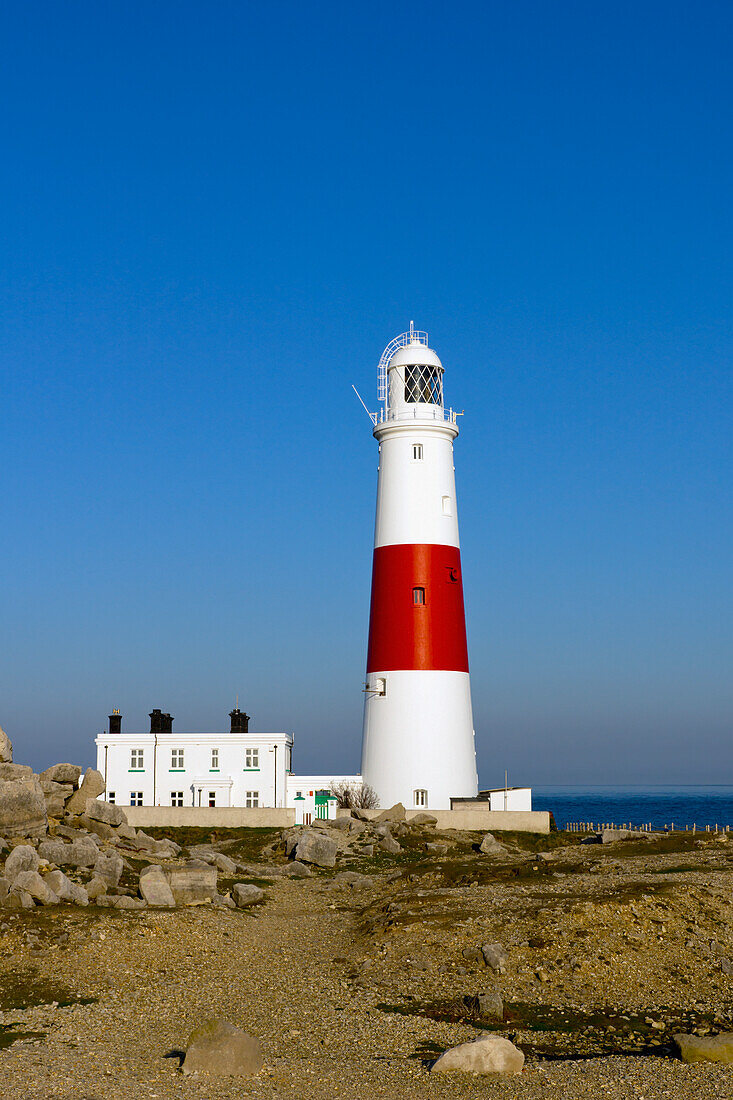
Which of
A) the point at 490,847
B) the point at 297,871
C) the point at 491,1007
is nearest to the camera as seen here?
the point at 491,1007

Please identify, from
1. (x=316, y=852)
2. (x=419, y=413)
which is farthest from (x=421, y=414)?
(x=316, y=852)

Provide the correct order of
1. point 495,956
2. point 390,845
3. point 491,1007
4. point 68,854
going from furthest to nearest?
1. point 390,845
2. point 68,854
3. point 495,956
4. point 491,1007

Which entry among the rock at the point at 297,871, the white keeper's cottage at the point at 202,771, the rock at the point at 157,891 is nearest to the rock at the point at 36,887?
the rock at the point at 157,891

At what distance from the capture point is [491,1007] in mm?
18000

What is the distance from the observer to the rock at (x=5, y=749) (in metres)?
33.8

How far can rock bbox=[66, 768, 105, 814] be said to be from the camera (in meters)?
35.6

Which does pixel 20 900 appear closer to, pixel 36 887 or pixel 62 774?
pixel 36 887

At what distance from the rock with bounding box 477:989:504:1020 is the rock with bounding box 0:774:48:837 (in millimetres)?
16423

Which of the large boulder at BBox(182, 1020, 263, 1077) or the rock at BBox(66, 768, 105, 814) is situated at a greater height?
the rock at BBox(66, 768, 105, 814)

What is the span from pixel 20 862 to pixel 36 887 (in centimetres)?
181

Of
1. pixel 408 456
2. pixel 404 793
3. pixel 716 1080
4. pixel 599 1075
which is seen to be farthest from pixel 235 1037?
pixel 408 456

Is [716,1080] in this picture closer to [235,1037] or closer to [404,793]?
[235,1037]

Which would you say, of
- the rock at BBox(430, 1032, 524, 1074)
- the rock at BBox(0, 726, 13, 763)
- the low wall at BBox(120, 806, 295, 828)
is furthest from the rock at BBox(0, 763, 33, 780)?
the rock at BBox(430, 1032, 524, 1074)

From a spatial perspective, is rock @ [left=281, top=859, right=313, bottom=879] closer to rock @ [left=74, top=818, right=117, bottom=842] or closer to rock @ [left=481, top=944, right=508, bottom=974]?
rock @ [left=74, top=818, right=117, bottom=842]
